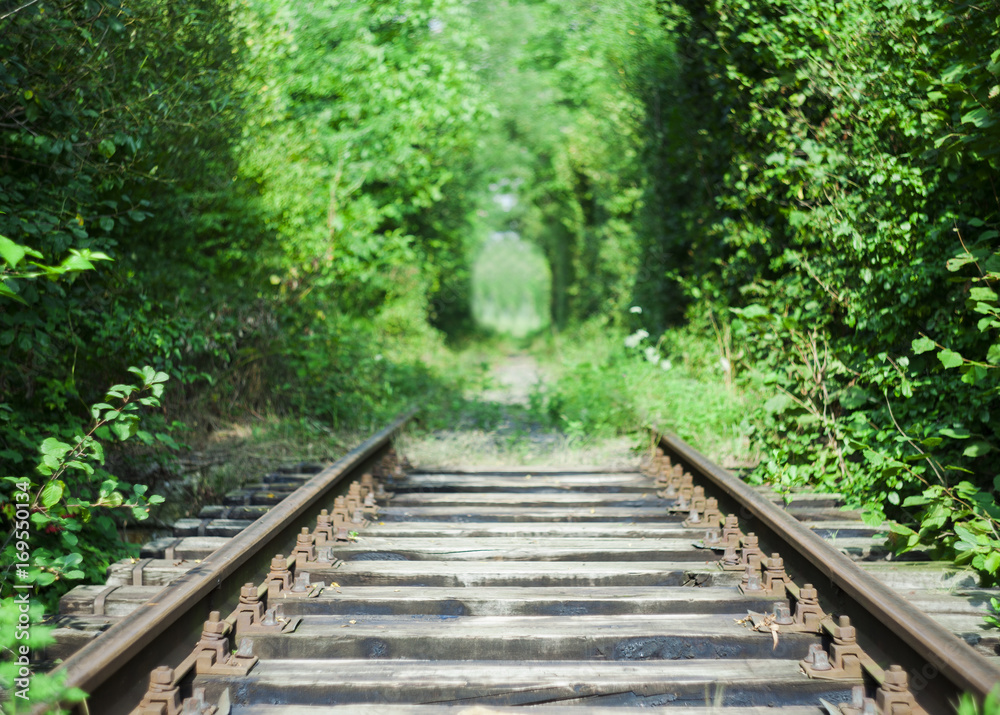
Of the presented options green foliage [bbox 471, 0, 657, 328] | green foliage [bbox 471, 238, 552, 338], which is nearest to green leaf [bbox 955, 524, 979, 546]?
green foliage [bbox 471, 0, 657, 328]

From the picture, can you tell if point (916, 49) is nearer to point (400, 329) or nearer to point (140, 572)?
point (140, 572)

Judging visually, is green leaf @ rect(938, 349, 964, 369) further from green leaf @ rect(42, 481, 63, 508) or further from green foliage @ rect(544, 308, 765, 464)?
green leaf @ rect(42, 481, 63, 508)

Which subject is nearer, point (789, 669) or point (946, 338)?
point (789, 669)

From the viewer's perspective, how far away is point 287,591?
10.0ft

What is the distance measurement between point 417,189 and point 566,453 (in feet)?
28.9

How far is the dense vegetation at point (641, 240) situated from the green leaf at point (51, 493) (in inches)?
1.2

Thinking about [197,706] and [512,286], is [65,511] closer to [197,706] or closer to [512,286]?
[197,706]

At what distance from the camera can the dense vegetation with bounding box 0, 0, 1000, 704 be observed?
12.0ft

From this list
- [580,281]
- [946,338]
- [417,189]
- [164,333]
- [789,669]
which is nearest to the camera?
[789,669]

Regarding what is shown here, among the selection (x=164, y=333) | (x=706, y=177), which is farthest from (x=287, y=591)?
(x=706, y=177)

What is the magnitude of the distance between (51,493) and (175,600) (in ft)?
3.20

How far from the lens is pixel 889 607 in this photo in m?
2.40

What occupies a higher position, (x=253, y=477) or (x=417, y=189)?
(x=417, y=189)

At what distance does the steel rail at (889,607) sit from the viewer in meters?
1.98
